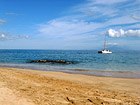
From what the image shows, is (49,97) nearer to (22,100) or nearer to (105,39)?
(22,100)

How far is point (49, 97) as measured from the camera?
8.03 meters

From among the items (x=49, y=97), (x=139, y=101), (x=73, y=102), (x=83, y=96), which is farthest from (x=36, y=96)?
(x=139, y=101)

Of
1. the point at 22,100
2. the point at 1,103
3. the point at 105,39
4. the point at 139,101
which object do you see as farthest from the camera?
the point at 105,39

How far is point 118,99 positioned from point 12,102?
18.2ft

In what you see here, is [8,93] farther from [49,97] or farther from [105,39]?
[105,39]

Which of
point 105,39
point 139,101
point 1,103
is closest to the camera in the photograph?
point 1,103

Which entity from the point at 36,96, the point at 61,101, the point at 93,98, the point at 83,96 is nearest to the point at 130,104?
the point at 93,98

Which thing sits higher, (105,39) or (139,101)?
(105,39)

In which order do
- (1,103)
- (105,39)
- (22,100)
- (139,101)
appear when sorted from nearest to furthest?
(1,103) → (22,100) → (139,101) → (105,39)

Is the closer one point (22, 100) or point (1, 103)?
point (1, 103)

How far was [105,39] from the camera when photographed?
102 m

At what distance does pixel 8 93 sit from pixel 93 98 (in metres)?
4.79

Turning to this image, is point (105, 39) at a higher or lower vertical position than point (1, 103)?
higher

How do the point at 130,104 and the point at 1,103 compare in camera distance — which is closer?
the point at 1,103
